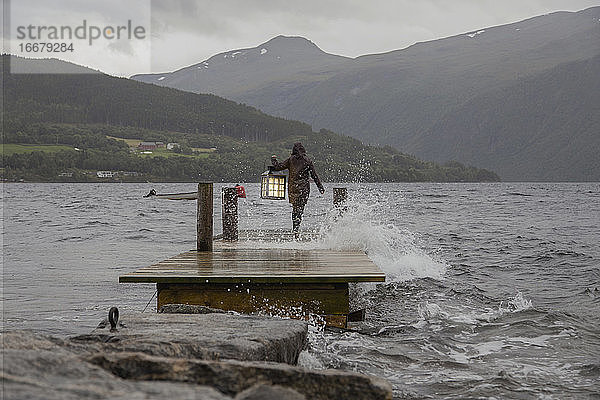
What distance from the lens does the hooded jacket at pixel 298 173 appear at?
1395cm

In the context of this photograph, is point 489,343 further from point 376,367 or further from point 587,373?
point 376,367

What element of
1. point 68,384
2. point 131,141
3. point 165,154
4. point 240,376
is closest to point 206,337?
point 240,376

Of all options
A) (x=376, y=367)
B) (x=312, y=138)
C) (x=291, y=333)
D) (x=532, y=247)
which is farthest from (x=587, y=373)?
(x=312, y=138)

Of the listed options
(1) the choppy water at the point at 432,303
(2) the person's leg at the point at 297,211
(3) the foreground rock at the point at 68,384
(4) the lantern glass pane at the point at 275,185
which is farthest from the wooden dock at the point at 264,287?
(3) the foreground rock at the point at 68,384

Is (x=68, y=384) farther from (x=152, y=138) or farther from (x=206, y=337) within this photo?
(x=152, y=138)

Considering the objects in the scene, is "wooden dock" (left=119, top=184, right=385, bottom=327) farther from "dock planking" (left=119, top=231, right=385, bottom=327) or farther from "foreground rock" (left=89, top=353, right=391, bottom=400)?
"foreground rock" (left=89, top=353, right=391, bottom=400)

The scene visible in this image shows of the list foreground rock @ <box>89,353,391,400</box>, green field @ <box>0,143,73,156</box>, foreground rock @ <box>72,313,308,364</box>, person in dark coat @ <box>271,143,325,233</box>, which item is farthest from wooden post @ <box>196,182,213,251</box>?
green field @ <box>0,143,73,156</box>

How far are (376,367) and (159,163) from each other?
125393mm

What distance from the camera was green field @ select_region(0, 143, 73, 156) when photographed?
127250mm

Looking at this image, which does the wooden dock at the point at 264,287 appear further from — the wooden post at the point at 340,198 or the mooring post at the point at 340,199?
the wooden post at the point at 340,198

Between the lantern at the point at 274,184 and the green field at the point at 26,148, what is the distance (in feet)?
409

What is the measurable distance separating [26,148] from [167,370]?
139 meters

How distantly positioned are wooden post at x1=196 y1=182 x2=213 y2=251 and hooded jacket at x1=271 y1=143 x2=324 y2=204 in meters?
2.92

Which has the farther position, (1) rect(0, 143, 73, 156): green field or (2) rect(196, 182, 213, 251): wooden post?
(1) rect(0, 143, 73, 156): green field
